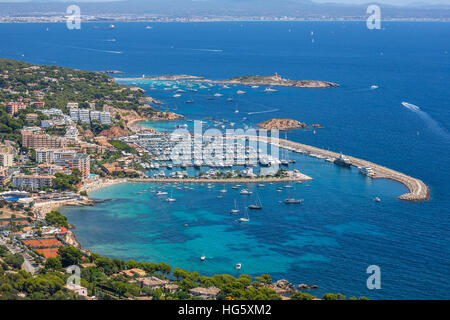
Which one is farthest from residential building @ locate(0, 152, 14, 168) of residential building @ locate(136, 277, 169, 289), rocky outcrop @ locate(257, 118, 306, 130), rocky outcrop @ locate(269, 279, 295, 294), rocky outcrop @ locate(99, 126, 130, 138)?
rocky outcrop @ locate(269, 279, 295, 294)

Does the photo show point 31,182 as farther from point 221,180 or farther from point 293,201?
point 293,201

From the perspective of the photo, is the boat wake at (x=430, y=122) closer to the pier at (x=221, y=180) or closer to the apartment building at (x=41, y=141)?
the pier at (x=221, y=180)

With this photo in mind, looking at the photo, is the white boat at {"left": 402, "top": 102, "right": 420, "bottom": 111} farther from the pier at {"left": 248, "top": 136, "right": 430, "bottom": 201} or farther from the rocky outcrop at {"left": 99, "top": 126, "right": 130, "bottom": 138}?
the rocky outcrop at {"left": 99, "top": 126, "right": 130, "bottom": 138}

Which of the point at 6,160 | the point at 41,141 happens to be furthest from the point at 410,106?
the point at 6,160

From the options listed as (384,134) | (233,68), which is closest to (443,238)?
(384,134)

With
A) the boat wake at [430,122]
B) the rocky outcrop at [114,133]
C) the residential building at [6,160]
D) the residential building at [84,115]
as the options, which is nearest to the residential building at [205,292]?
the residential building at [6,160]
